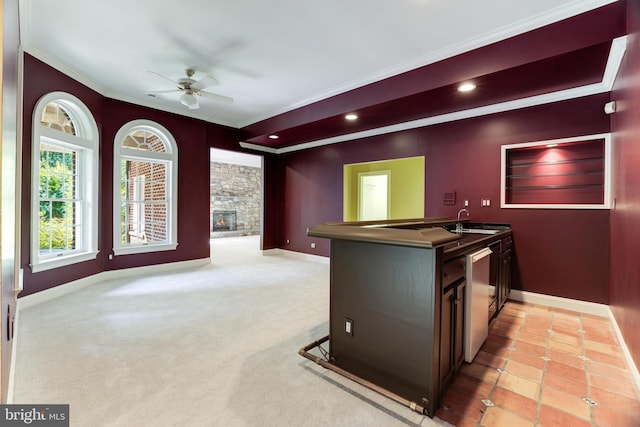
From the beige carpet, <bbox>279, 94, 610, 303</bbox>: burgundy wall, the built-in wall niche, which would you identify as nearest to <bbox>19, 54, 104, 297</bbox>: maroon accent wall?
the beige carpet

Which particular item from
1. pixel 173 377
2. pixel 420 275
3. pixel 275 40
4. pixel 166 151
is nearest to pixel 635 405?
pixel 420 275

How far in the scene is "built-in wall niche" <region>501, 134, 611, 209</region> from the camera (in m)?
3.35

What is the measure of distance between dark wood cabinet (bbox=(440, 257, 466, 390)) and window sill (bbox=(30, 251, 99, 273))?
14.8ft

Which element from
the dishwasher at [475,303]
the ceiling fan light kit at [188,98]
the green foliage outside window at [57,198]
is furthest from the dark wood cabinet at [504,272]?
the green foliage outside window at [57,198]

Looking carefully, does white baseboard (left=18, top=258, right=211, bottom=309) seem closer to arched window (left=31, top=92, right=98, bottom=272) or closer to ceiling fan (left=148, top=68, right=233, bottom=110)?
arched window (left=31, top=92, right=98, bottom=272)

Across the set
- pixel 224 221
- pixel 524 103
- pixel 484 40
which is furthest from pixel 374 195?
pixel 224 221

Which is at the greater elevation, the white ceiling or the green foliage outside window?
the white ceiling

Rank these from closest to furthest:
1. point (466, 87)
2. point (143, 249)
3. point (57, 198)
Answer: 1. point (466, 87)
2. point (57, 198)
3. point (143, 249)

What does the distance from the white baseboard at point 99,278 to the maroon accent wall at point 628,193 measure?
581cm

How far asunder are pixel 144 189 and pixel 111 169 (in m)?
0.69

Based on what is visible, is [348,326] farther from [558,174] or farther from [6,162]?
[558,174]

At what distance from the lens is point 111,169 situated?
4.59 m

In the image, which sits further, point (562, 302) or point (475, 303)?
point (562, 302)

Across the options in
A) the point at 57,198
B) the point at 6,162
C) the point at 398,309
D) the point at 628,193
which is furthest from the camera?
the point at 57,198
